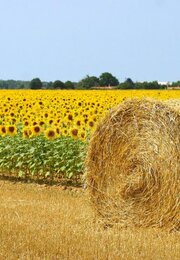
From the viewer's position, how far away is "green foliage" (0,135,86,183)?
1267cm

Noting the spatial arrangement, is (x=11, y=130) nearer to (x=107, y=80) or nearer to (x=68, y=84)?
(x=68, y=84)

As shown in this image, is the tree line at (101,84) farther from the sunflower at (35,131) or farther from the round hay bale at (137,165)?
the round hay bale at (137,165)

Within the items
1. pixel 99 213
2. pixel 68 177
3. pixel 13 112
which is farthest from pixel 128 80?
pixel 99 213

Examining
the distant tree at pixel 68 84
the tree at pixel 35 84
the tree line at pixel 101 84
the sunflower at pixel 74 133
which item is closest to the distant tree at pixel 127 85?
the tree line at pixel 101 84

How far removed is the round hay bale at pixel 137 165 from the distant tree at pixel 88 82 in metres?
40.1

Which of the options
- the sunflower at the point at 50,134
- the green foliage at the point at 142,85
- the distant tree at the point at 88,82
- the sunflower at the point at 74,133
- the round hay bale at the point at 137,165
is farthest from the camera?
the distant tree at the point at 88,82

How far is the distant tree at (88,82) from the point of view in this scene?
163 ft

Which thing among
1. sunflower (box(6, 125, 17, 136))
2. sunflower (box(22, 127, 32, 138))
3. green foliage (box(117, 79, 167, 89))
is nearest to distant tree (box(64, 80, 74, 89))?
green foliage (box(117, 79, 167, 89))

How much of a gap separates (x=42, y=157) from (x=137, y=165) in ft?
14.7

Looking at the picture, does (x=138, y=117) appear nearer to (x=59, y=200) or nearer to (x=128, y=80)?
(x=59, y=200)

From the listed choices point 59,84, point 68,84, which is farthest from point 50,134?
point 59,84

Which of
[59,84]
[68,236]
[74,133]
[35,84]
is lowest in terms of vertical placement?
[35,84]

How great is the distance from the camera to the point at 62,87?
1988 inches

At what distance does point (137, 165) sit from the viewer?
8.95 meters
